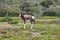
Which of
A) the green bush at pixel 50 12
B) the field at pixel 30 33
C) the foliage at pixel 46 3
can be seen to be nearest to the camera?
the field at pixel 30 33

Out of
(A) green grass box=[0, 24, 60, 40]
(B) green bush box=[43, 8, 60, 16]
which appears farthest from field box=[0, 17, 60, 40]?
(B) green bush box=[43, 8, 60, 16]

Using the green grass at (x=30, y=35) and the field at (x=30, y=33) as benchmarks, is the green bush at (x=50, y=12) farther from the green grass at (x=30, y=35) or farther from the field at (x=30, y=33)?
the green grass at (x=30, y=35)

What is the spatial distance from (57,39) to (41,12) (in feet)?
73.5

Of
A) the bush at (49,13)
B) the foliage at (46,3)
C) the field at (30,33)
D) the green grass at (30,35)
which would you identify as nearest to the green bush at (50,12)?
the bush at (49,13)

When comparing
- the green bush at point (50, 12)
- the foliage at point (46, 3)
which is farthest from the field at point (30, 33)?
the foliage at point (46, 3)

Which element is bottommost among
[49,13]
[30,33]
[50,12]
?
[49,13]

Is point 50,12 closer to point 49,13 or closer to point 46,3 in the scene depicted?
point 49,13

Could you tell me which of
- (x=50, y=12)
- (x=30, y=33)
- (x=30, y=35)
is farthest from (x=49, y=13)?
(x=30, y=35)

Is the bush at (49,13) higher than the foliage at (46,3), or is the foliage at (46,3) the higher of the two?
the foliage at (46,3)

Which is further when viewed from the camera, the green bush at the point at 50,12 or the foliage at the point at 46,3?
the foliage at the point at 46,3

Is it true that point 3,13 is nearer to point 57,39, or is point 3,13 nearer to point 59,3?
point 59,3

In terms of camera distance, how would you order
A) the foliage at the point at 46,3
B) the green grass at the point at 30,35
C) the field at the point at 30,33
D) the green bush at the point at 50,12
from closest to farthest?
the green grass at the point at 30,35 < the field at the point at 30,33 < the green bush at the point at 50,12 < the foliage at the point at 46,3

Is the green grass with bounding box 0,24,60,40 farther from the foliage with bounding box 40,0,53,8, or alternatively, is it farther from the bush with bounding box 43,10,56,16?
the foliage with bounding box 40,0,53,8

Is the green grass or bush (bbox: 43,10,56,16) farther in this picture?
bush (bbox: 43,10,56,16)
